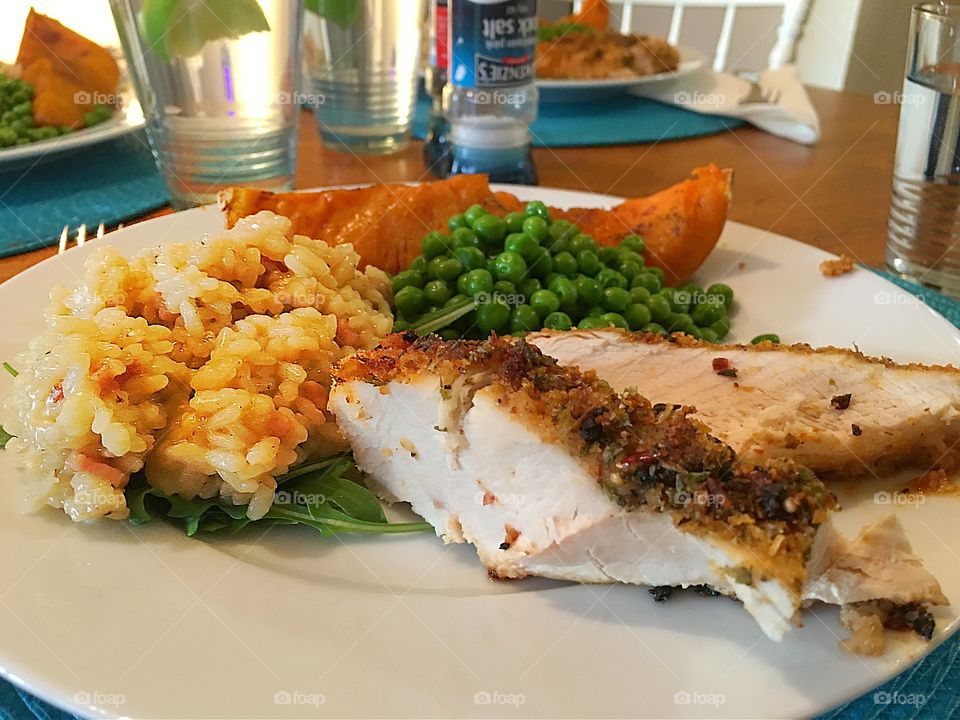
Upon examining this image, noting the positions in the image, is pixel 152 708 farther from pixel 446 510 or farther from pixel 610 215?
pixel 610 215

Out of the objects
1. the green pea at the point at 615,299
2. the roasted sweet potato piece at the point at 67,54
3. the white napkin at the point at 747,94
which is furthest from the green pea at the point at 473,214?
the white napkin at the point at 747,94

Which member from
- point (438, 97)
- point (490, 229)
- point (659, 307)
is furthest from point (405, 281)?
point (438, 97)

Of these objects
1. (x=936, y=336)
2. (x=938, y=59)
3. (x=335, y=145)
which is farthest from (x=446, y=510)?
(x=335, y=145)

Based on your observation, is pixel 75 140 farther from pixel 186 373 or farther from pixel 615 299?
pixel 615 299

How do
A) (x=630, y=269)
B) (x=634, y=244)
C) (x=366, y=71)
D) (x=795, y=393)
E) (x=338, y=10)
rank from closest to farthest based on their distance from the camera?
(x=795, y=393) → (x=630, y=269) → (x=634, y=244) → (x=338, y=10) → (x=366, y=71)

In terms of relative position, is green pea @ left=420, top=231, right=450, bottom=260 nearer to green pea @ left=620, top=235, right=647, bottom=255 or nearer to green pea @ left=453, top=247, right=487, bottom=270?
green pea @ left=453, top=247, right=487, bottom=270

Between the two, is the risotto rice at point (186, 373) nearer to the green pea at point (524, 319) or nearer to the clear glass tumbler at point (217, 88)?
the green pea at point (524, 319)

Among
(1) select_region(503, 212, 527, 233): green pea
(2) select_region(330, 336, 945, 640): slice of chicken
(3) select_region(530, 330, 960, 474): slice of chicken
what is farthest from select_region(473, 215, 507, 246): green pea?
(2) select_region(330, 336, 945, 640): slice of chicken
